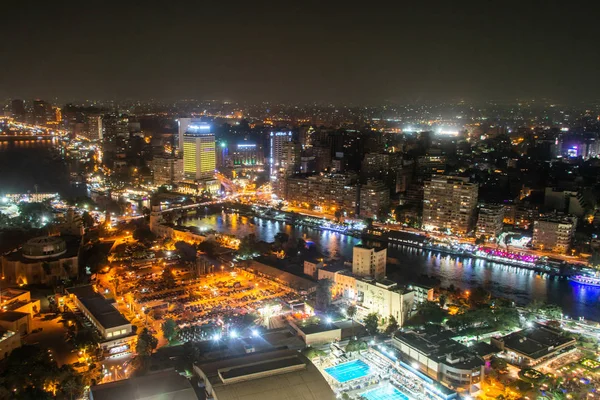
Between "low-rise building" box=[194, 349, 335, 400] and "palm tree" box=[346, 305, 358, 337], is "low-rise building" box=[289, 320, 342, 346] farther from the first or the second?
"low-rise building" box=[194, 349, 335, 400]

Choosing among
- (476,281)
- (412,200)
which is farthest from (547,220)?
(412,200)

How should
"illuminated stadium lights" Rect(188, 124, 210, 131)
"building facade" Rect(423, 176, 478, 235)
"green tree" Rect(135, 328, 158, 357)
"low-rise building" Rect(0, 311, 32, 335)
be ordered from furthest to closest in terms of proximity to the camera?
"illuminated stadium lights" Rect(188, 124, 210, 131) < "building facade" Rect(423, 176, 478, 235) < "low-rise building" Rect(0, 311, 32, 335) < "green tree" Rect(135, 328, 158, 357)

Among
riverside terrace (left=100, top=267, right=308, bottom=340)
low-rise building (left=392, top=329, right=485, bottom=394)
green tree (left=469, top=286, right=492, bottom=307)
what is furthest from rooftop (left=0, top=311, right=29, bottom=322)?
green tree (left=469, top=286, right=492, bottom=307)

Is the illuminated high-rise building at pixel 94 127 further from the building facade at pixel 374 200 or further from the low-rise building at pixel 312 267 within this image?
the low-rise building at pixel 312 267

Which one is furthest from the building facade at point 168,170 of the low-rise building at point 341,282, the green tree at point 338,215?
the low-rise building at point 341,282

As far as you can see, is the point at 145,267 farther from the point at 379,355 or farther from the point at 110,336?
the point at 379,355

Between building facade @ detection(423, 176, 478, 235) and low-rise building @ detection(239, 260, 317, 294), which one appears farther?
building facade @ detection(423, 176, 478, 235)

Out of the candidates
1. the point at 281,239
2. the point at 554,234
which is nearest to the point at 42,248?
the point at 281,239
